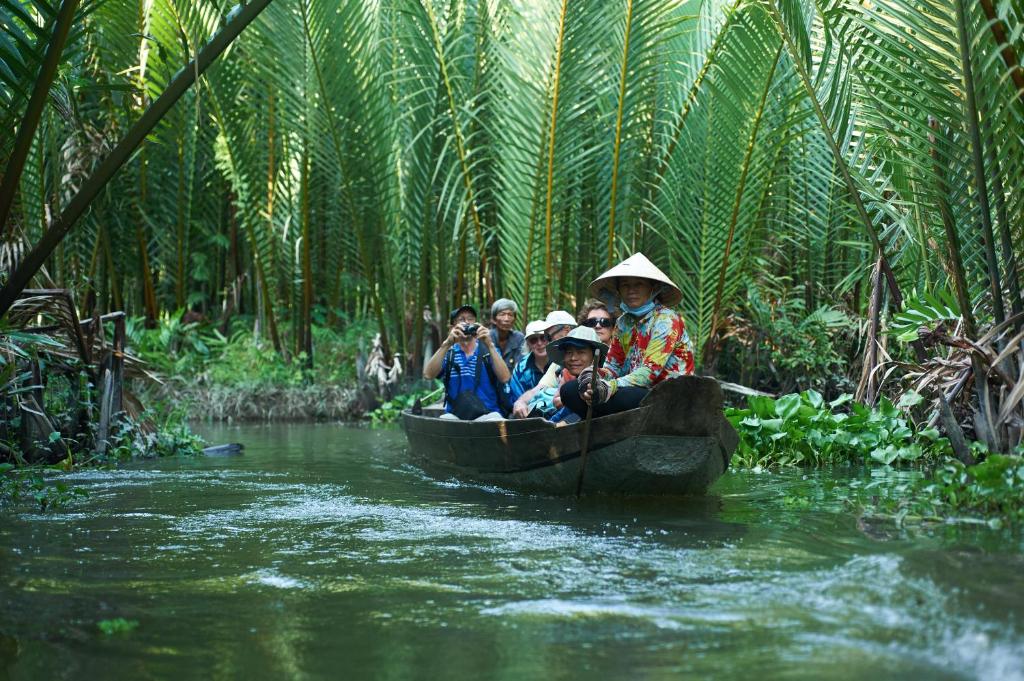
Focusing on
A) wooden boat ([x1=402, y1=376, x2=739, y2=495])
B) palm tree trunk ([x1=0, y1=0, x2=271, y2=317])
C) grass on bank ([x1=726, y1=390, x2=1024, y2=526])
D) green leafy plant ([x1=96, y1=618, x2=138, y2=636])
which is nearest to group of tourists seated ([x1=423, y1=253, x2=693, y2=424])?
wooden boat ([x1=402, y1=376, x2=739, y2=495])

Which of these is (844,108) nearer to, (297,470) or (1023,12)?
(1023,12)

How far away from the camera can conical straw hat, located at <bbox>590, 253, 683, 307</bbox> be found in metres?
6.75

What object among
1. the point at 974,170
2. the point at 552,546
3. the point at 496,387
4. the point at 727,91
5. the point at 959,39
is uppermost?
the point at 727,91

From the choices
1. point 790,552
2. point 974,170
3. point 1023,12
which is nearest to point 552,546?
point 790,552

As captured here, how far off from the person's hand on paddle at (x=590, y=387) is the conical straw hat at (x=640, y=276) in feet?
2.14

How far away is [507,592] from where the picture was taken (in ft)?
13.4

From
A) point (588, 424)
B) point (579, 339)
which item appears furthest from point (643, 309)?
point (588, 424)

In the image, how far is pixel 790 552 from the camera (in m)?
4.74

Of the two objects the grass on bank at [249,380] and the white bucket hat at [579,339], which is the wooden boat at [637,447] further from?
the grass on bank at [249,380]

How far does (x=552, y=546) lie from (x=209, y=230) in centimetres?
1476

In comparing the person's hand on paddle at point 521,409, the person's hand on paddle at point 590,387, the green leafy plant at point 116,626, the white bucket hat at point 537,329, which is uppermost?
the white bucket hat at point 537,329

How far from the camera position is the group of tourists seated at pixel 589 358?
22.0ft

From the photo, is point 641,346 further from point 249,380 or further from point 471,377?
point 249,380

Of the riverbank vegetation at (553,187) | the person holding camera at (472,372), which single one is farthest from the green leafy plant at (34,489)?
the person holding camera at (472,372)
